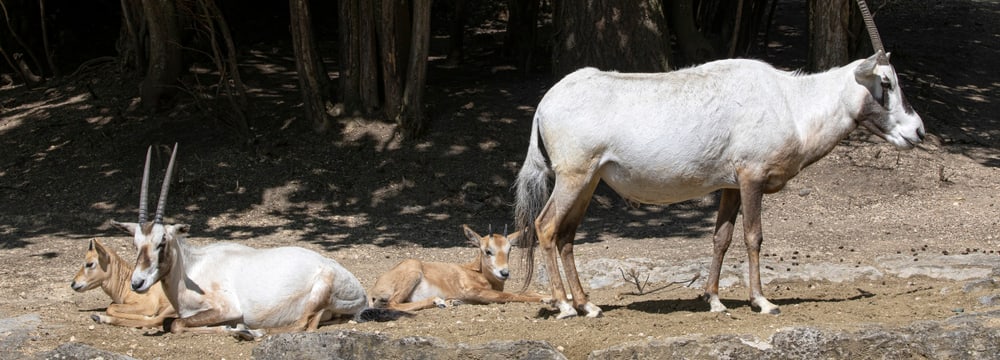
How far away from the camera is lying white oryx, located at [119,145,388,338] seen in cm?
768

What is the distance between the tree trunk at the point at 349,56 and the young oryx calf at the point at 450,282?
5.06 m

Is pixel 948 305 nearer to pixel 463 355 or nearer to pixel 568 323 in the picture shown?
pixel 568 323

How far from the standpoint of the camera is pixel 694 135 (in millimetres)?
7613

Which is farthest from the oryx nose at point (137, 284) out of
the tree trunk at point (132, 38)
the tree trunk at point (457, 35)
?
the tree trunk at point (457, 35)

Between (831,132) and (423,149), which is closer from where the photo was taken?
(831,132)

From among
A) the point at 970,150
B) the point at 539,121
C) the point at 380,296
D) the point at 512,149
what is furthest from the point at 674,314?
the point at 970,150

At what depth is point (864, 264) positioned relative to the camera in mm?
9727

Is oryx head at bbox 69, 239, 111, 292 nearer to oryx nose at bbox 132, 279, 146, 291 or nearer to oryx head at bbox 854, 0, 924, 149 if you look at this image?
oryx nose at bbox 132, 279, 146, 291

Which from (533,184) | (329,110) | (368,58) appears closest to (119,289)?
(533,184)

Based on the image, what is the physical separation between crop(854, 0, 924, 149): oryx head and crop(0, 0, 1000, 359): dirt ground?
46.2 inches

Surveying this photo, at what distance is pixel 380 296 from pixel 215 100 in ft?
23.1

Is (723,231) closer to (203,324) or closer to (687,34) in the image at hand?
(203,324)

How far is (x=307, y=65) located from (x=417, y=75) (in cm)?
147

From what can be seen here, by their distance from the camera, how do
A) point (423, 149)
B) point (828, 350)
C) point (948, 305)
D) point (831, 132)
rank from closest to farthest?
point (828, 350) < point (948, 305) < point (831, 132) < point (423, 149)
